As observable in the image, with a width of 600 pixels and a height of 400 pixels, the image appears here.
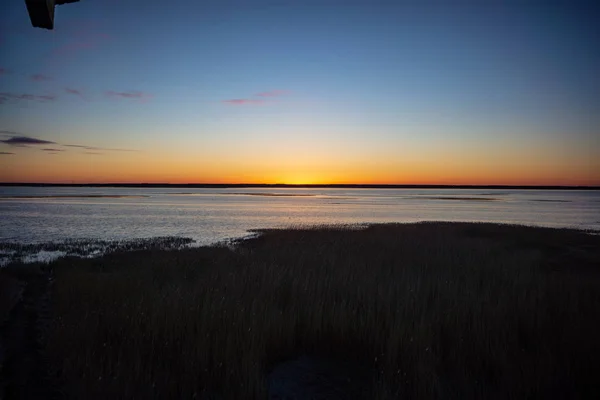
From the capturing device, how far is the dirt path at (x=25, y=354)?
197 inches

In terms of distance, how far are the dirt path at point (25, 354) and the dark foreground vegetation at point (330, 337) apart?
140mm

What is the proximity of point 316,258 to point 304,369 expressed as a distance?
1031 cm

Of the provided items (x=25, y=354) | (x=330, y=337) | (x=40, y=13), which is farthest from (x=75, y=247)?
(x=40, y=13)

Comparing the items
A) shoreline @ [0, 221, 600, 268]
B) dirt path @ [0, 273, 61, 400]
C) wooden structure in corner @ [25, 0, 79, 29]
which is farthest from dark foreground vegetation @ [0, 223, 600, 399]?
shoreline @ [0, 221, 600, 268]

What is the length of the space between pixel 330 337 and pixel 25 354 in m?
5.21

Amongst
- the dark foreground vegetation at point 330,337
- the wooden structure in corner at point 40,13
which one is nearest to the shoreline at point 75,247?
the dark foreground vegetation at point 330,337

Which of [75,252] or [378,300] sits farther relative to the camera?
[75,252]

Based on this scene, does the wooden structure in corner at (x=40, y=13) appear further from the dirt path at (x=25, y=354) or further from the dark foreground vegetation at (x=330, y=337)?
the dirt path at (x=25, y=354)

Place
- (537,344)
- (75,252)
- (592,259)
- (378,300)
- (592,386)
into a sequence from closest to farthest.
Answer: (592,386) → (537,344) → (378,300) → (592,259) → (75,252)

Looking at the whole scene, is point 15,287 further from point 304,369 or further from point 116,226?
point 116,226

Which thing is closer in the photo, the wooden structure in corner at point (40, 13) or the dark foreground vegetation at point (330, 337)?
the wooden structure in corner at point (40, 13)

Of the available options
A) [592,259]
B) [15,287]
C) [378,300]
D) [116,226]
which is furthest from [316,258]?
[116,226]

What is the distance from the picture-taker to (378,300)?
28.7ft

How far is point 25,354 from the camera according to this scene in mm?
6305
